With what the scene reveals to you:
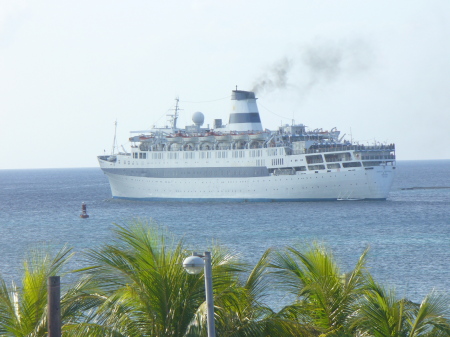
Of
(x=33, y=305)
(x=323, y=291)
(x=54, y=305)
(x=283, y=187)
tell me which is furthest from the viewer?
(x=283, y=187)

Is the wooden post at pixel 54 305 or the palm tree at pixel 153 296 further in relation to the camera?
the palm tree at pixel 153 296

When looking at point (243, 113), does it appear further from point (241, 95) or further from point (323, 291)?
point (323, 291)

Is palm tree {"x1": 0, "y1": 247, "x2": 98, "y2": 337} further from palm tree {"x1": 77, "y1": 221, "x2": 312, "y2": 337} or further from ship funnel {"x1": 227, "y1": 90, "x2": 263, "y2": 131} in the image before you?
ship funnel {"x1": 227, "y1": 90, "x2": 263, "y2": 131}

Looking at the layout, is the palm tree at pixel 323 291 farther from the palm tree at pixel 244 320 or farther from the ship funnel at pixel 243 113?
the ship funnel at pixel 243 113

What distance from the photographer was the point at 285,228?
1785 inches

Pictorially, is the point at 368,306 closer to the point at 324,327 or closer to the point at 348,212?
the point at 324,327

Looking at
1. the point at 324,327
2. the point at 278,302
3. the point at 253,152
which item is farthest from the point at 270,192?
the point at 324,327

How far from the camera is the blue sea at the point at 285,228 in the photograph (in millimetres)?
31312

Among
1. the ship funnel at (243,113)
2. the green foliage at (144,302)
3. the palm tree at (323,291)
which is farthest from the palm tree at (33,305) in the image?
the ship funnel at (243,113)

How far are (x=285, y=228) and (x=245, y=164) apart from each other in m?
17.7

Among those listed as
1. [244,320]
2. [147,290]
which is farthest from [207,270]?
[244,320]

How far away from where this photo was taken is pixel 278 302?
→ 21.9m

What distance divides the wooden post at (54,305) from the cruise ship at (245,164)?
52.1 metres

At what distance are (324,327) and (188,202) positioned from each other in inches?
2193
